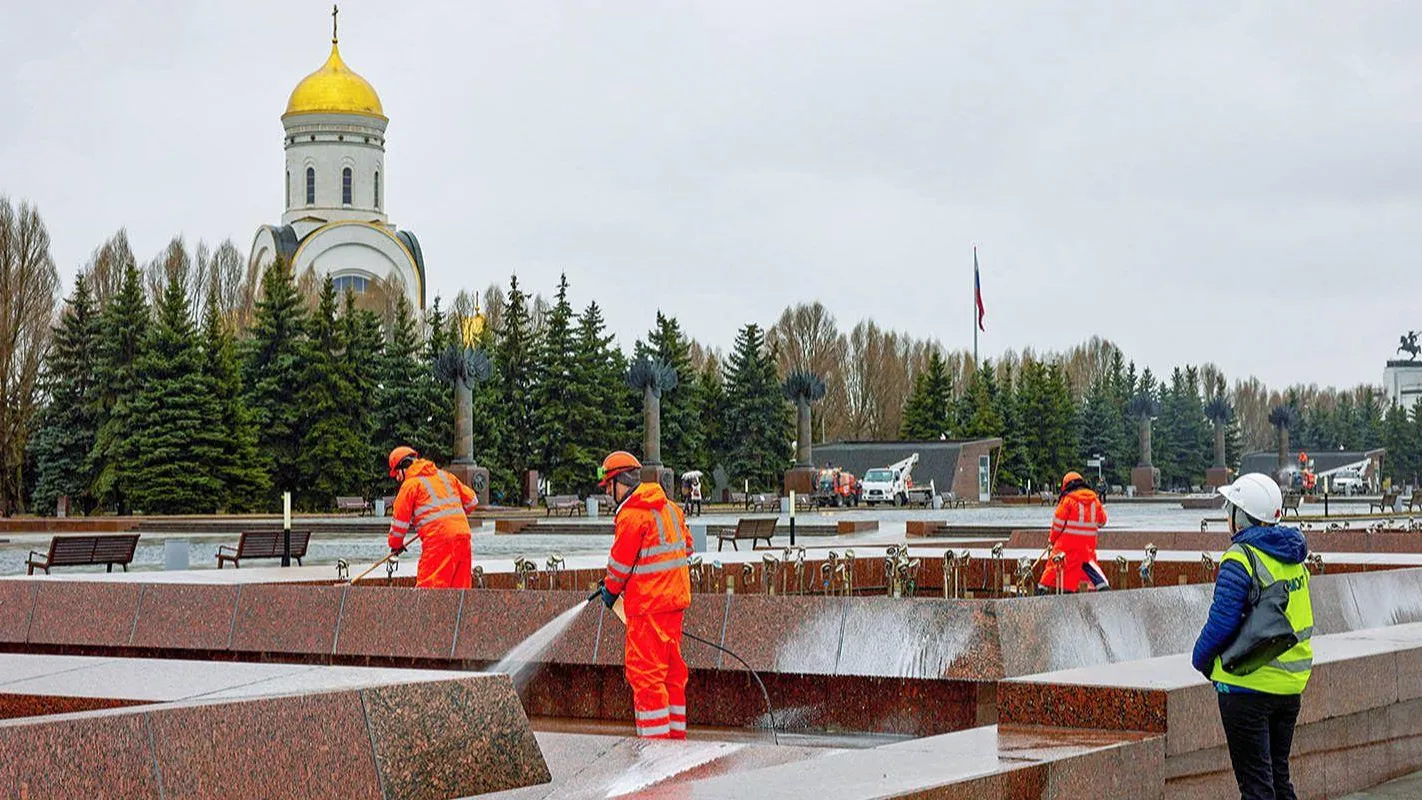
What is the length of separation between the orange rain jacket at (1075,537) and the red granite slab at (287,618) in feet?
18.3

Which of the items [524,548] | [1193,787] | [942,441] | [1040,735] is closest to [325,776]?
[1040,735]

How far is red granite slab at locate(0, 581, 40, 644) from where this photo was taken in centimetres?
1290

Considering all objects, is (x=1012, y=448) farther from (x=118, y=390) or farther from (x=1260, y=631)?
(x=1260, y=631)

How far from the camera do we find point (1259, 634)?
21.2ft

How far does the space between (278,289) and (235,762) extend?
48.8 m

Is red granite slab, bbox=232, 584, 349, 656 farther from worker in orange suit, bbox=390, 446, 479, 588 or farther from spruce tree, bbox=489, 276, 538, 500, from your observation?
spruce tree, bbox=489, 276, 538, 500

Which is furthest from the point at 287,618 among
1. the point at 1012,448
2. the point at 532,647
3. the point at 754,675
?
the point at 1012,448

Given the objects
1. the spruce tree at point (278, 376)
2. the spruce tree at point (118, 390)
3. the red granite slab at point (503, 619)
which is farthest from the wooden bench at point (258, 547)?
the spruce tree at point (278, 376)

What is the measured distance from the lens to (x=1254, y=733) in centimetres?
662

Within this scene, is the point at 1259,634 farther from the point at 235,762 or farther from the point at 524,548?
the point at 524,548

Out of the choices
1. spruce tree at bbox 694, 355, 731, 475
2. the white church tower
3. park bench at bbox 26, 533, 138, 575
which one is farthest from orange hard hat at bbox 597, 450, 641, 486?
the white church tower

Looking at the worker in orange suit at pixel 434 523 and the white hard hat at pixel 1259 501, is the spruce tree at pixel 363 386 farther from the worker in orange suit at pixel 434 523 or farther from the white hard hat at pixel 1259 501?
the white hard hat at pixel 1259 501

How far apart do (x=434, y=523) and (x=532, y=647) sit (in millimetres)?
1393

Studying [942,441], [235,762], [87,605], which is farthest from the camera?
[942,441]
